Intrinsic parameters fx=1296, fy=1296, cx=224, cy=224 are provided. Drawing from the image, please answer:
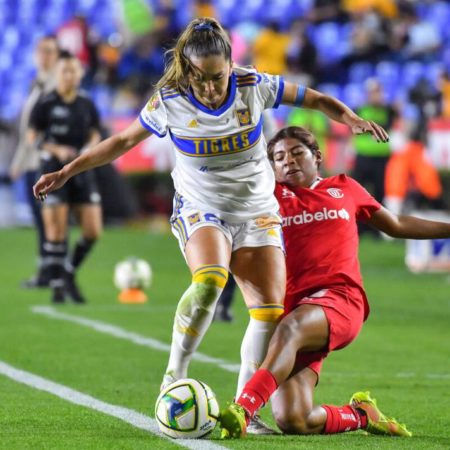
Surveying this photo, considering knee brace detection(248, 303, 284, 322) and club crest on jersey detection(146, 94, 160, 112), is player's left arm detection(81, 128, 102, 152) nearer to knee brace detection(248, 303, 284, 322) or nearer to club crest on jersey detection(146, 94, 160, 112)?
club crest on jersey detection(146, 94, 160, 112)

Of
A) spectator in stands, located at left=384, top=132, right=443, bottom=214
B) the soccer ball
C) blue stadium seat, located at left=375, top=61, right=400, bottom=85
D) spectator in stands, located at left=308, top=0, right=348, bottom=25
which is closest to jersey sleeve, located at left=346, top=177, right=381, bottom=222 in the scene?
the soccer ball

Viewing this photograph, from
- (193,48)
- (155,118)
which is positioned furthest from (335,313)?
(193,48)

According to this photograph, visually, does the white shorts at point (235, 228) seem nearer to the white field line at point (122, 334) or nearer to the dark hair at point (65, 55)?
the white field line at point (122, 334)

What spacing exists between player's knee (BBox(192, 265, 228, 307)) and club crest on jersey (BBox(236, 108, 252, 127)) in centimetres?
68

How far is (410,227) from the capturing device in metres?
6.11

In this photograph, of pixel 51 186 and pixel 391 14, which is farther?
pixel 391 14

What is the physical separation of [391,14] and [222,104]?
18.3 meters

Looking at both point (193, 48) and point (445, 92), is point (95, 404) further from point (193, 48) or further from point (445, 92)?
point (445, 92)

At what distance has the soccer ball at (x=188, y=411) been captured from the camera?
536cm

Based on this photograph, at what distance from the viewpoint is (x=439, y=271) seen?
52.0 ft

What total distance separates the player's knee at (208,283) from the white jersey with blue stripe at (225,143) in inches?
14.8

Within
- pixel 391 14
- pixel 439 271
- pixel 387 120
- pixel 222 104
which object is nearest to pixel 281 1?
pixel 391 14

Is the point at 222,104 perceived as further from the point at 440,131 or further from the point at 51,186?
the point at 440,131

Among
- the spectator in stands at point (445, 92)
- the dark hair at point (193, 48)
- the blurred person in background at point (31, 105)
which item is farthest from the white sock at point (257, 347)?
the spectator in stands at point (445, 92)
